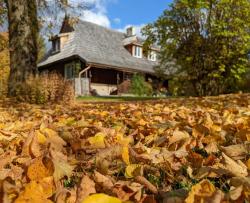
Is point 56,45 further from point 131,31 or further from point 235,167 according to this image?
point 235,167

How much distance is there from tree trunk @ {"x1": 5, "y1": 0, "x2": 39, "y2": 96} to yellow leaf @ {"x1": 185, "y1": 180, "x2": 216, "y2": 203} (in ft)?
31.4

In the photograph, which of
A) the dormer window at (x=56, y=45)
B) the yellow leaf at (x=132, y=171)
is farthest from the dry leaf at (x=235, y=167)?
the dormer window at (x=56, y=45)

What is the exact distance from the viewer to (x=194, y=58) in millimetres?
16641

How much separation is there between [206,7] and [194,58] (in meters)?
2.23

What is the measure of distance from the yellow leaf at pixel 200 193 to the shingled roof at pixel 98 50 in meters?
28.9

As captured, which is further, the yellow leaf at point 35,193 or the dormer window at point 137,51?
the dormer window at point 137,51

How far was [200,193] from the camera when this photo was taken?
1042mm

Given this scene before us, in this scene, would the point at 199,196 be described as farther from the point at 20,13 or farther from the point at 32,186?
the point at 20,13

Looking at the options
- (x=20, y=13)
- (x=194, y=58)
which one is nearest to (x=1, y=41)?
(x=20, y=13)

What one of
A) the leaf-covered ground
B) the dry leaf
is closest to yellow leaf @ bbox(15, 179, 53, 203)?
the leaf-covered ground

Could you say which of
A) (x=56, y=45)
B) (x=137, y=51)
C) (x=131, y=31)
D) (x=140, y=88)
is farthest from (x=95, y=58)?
(x=131, y=31)

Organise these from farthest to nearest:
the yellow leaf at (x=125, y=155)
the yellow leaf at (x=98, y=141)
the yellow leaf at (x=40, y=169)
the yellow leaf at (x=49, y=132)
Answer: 1. the yellow leaf at (x=49, y=132)
2. the yellow leaf at (x=98, y=141)
3. the yellow leaf at (x=125, y=155)
4. the yellow leaf at (x=40, y=169)

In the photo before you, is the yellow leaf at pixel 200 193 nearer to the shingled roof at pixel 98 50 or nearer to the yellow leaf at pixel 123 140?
the yellow leaf at pixel 123 140

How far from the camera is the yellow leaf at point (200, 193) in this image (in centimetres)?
102
